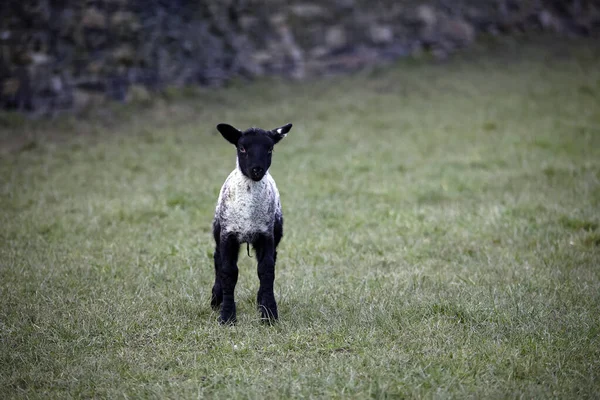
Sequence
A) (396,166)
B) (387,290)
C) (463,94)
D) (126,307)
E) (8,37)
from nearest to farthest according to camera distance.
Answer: (126,307) < (387,290) < (396,166) < (8,37) < (463,94)

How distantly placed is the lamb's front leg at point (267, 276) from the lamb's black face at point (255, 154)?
→ 584mm

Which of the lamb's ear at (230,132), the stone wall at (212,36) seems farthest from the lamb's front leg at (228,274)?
the stone wall at (212,36)

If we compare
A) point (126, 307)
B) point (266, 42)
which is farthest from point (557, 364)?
point (266, 42)

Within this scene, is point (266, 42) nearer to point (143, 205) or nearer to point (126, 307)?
point (143, 205)

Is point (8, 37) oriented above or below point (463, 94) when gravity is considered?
above

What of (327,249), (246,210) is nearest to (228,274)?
(246,210)

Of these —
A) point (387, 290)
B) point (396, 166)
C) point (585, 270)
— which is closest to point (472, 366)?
point (387, 290)

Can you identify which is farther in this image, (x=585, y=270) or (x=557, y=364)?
(x=585, y=270)

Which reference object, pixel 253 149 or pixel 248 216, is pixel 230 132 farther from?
pixel 248 216

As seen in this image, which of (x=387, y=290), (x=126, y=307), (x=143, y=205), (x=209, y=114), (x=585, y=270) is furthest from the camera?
(x=209, y=114)

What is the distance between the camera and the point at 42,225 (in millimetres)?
8984

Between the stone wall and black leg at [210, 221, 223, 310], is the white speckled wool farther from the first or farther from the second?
the stone wall

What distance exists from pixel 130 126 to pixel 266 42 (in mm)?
4965

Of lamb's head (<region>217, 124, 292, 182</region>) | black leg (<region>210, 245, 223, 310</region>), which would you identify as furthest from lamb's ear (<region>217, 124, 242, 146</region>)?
black leg (<region>210, 245, 223, 310</region>)
